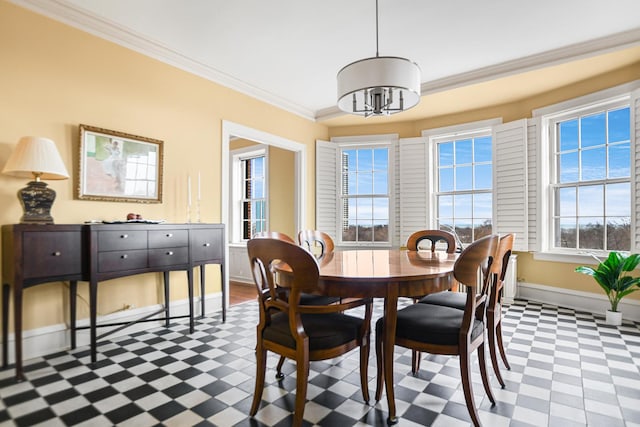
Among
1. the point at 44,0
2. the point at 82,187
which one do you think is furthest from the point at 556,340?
the point at 44,0

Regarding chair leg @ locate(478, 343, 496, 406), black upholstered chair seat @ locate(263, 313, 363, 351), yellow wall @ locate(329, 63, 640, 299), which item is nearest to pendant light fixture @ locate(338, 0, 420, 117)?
black upholstered chair seat @ locate(263, 313, 363, 351)

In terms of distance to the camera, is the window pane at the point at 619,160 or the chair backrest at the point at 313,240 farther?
the window pane at the point at 619,160

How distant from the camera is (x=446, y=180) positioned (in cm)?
525

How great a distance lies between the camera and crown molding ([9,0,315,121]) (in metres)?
2.72

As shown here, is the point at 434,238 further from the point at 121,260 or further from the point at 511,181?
the point at 121,260

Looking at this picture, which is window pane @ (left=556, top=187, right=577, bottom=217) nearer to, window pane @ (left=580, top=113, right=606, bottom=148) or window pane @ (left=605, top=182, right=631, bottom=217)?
window pane @ (left=605, top=182, right=631, bottom=217)

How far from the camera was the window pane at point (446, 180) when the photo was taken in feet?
17.1

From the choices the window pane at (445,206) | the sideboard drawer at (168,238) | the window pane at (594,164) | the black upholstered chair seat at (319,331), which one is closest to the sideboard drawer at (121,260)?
the sideboard drawer at (168,238)

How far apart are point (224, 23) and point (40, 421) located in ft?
10.4

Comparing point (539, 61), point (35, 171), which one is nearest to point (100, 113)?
point (35, 171)

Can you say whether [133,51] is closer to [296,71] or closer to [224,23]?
[224,23]

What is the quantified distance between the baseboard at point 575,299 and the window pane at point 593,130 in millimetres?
1777

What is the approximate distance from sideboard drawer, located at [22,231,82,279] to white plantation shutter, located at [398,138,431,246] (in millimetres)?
4305

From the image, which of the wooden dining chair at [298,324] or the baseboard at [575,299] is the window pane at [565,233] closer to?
the baseboard at [575,299]
